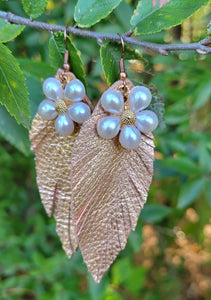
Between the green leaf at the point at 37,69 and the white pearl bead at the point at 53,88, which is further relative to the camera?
the green leaf at the point at 37,69

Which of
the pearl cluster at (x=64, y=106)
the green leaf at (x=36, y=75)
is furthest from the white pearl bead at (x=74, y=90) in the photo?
the green leaf at (x=36, y=75)

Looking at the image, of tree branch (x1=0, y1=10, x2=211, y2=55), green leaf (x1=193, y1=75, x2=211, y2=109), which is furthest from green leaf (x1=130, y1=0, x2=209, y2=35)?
green leaf (x1=193, y1=75, x2=211, y2=109)

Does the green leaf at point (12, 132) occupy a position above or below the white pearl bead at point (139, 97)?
below

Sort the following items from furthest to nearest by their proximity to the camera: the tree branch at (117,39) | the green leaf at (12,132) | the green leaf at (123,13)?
1. the green leaf at (123,13)
2. the green leaf at (12,132)
3. the tree branch at (117,39)

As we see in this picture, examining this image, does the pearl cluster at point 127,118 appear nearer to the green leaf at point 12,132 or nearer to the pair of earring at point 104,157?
the pair of earring at point 104,157

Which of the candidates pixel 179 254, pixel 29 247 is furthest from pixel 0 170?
pixel 179 254

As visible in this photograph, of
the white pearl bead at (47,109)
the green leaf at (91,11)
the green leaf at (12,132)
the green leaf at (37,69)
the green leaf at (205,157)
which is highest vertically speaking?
the green leaf at (91,11)

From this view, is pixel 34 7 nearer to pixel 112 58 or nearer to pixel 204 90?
pixel 112 58
